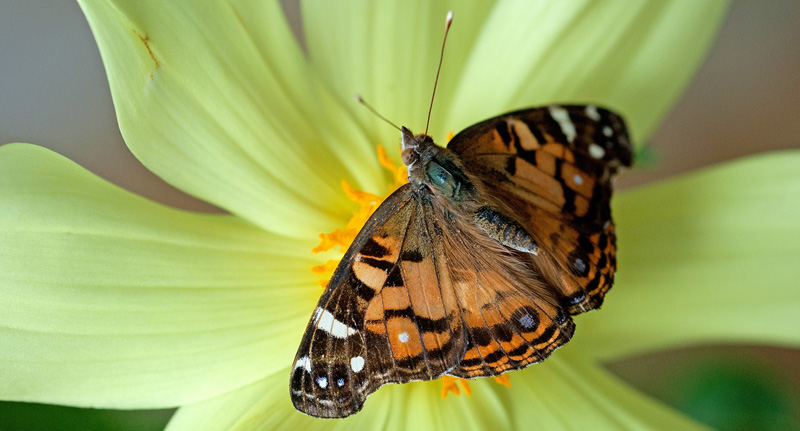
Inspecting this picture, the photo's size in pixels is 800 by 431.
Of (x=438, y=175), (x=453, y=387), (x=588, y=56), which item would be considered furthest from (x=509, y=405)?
(x=588, y=56)

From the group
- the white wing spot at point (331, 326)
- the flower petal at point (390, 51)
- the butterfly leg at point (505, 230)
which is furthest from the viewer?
the flower petal at point (390, 51)

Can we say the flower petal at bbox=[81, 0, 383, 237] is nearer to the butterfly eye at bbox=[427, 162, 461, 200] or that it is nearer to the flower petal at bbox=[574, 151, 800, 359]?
the butterfly eye at bbox=[427, 162, 461, 200]

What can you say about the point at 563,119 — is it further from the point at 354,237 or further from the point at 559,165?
the point at 354,237

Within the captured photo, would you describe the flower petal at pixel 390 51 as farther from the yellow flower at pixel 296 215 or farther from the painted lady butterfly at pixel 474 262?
the painted lady butterfly at pixel 474 262

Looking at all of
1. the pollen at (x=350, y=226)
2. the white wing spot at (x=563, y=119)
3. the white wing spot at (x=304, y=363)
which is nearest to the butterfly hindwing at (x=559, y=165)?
the white wing spot at (x=563, y=119)

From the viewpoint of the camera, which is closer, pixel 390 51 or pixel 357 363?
pixel 357 363

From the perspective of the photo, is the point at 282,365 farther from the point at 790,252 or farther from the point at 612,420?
the point at 790,252
